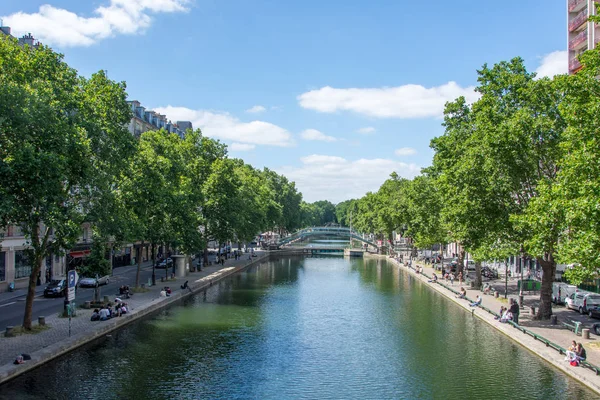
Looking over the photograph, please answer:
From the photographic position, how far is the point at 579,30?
63250 millimetres

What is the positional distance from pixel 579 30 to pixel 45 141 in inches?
2352

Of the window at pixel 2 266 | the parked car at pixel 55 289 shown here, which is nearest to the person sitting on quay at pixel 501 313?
the parked car at pixel 55 289

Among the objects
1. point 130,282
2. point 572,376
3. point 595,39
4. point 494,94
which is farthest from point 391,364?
point 595,39

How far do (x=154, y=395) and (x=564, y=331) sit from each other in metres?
27.7

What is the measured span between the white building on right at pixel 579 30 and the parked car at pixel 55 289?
58.5 meters

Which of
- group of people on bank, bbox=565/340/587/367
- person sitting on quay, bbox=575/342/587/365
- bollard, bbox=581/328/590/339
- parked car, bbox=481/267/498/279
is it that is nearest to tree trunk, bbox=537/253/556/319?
bollard, bbox=581/328/590/339

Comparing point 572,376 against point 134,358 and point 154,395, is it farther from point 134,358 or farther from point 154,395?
point 134,358

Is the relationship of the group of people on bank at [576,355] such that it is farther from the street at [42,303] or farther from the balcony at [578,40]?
the balcony at [578,40]

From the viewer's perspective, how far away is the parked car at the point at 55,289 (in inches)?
1986

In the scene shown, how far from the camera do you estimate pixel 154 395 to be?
83.5ft

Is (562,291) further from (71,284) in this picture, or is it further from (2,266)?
(2,266)

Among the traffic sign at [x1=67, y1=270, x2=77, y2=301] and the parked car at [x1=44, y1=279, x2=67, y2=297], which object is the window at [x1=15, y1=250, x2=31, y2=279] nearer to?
the parked car at [x1=44, y1=279, x2=67, y2=297]

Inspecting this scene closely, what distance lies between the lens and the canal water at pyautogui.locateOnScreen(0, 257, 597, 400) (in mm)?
26359

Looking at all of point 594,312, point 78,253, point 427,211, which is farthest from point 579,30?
point 78,253
